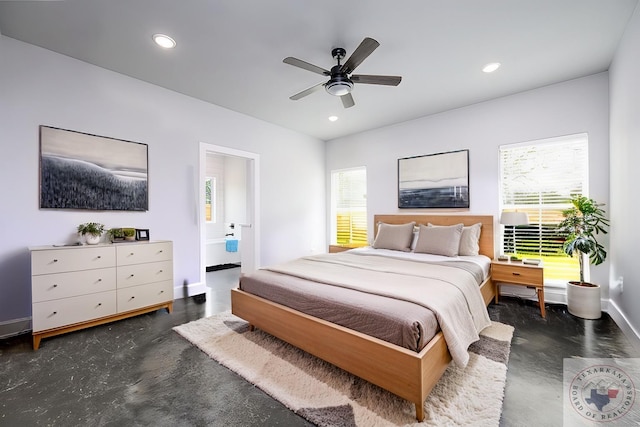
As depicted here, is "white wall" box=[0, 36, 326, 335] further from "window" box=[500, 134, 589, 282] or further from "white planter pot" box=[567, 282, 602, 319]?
"white planter pot" box=[567, 282, 602, 319]

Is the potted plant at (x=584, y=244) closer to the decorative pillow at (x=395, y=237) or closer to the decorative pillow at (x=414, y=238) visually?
the decorative pillow at (x=414, y=238)

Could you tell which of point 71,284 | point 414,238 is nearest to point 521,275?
point 414,238

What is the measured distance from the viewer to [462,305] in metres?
2.06

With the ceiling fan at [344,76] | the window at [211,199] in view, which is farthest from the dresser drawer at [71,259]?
the window at [211,199]

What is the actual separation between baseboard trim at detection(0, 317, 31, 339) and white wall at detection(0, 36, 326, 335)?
0.12 feet

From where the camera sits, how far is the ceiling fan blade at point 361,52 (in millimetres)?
1950

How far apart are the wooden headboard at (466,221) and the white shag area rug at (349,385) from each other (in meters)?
1.45

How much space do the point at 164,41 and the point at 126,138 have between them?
131 cm

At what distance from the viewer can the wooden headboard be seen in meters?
3.75

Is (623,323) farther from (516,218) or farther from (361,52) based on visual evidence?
(361,52)

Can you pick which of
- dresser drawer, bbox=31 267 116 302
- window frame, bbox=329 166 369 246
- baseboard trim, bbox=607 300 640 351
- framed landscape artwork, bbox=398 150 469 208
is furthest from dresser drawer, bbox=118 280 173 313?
baseboard trim, bbox=607 300 640 351

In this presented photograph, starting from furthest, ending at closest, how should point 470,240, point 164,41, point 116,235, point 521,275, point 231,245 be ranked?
point 231,245
point 470,240
point 521,275
point 116,235
point 164,41

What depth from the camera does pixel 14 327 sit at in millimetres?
2555

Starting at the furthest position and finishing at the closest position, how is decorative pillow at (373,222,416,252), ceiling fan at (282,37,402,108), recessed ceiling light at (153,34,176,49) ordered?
decorative pillow at (373,222,416,252) < recessed ceiling light at (153,34,176,49) < ceiling fan at (282,37,402,108)
